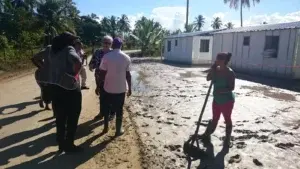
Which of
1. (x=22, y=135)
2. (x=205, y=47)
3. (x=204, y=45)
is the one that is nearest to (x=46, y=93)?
(x=22, y=135)

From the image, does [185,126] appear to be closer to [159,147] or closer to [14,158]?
[159,147]

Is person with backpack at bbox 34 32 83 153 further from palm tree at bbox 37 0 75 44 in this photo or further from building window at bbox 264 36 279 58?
palm tree at bbox 37 0 75 44

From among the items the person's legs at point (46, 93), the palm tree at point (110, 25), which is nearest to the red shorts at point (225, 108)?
the person's legs at point (46, 93)

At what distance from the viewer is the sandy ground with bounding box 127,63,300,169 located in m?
4.50

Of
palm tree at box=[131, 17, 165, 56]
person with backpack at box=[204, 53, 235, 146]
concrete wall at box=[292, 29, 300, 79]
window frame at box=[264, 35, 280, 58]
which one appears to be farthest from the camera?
palm tree at box=[131, 17, 165, 56]

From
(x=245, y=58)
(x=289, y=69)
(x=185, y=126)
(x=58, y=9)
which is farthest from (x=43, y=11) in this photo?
(x=185, y=126)

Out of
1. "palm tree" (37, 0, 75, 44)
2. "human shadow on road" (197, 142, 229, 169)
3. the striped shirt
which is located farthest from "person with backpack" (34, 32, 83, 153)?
"palm tree" (37, 0, 75, 44)

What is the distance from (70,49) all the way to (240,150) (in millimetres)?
3082

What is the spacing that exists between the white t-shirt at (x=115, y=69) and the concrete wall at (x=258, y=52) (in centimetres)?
1249

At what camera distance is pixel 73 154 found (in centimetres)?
454

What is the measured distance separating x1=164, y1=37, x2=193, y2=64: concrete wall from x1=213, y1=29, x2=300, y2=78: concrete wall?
13.4 feet

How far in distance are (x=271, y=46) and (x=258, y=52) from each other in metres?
0.77

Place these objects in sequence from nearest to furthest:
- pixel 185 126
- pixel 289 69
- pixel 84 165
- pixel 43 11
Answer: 1. pixel 84 165
2. pixel 185 126
3. pixel 289 69
4. pixel 43 11

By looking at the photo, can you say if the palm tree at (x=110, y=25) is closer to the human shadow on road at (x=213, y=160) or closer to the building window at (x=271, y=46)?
the building window at (x=271, y=46)
